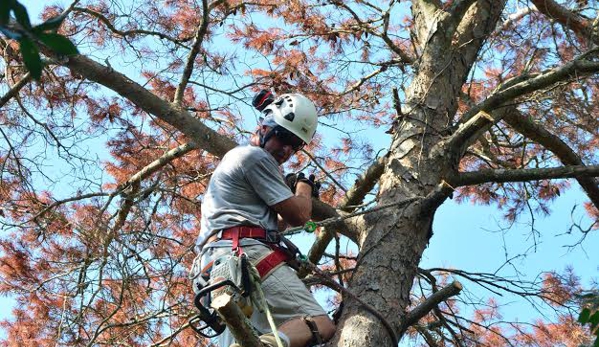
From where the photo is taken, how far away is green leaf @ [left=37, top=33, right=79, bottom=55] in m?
1.13

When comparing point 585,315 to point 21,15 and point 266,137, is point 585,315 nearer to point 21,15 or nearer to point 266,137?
point 266,137

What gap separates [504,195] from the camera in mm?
5875

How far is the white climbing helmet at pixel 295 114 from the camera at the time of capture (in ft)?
10.4

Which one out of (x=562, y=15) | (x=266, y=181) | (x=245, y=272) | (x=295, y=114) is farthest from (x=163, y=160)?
(x=562, y=15)

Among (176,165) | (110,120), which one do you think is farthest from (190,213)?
(110,120)

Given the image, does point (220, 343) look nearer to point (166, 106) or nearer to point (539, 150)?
point (166, 106)

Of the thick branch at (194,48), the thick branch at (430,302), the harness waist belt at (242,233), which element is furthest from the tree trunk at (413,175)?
the thick branch at (194,48)

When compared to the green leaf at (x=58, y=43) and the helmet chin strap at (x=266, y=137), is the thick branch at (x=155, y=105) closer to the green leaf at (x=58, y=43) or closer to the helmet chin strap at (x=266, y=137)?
the helmet chin strap at (x=266, y=137)

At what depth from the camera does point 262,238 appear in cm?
288

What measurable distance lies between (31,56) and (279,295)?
→ 177cm

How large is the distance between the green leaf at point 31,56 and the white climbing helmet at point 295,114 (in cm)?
204

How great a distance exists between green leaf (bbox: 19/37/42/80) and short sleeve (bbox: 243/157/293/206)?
1770 millimetres

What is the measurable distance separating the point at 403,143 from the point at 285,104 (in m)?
0.68

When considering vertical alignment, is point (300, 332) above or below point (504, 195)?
below
